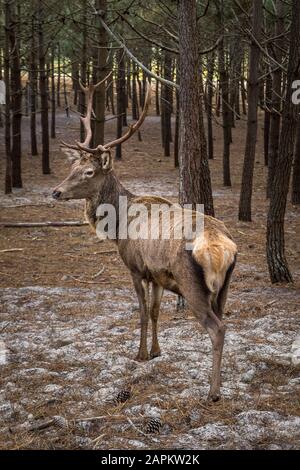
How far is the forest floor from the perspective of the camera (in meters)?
4.34

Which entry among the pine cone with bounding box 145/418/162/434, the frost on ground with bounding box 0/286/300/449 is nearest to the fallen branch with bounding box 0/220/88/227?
the frost on ground with bounding box 0/286/300/449

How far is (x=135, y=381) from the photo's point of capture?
17.3ft

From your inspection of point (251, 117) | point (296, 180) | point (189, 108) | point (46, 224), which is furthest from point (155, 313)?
point (296, 180)

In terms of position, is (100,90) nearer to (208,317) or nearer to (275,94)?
(275,94)

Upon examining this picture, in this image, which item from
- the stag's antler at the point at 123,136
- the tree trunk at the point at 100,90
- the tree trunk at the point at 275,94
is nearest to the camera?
the stag's antler at the point at 123,136

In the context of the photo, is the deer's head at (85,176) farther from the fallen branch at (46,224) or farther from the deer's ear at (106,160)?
the fallen branch at (46,224)

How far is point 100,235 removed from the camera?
6199 mm

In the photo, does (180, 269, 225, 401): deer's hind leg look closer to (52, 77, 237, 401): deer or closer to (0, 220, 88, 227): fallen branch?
(52, 77, 237, 401): deer

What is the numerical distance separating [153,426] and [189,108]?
434 centimetres

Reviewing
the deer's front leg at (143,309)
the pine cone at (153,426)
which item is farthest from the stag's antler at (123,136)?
the pine cone at (153,426)

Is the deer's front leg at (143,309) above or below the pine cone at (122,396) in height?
above

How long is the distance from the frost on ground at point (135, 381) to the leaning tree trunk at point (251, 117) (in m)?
6.50

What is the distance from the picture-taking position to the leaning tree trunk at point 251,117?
493 inches

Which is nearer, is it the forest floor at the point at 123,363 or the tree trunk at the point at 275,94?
the forest floor at the point at 123,363
